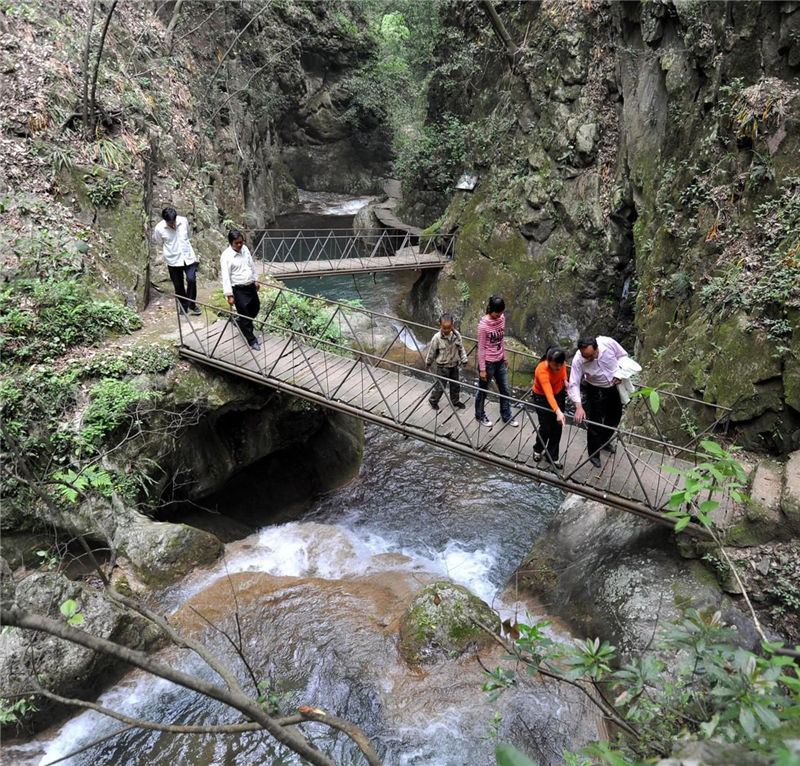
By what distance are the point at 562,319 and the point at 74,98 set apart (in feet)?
37.8

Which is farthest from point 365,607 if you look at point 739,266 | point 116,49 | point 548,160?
point 116,49

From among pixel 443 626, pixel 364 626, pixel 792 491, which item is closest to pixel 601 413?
pixel 792 491

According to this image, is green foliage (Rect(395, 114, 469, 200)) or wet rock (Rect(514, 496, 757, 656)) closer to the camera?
wet rock (Rect(514, 496, 757, 656))

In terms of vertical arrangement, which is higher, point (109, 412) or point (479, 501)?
point (109, 412)

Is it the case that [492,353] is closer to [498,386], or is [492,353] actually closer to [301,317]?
[498,386]

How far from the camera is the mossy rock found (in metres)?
6.31

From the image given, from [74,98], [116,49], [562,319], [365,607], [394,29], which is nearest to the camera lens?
[365,607]

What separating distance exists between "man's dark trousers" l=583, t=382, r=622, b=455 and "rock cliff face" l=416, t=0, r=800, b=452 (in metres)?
1.87

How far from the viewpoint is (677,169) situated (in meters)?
10.1

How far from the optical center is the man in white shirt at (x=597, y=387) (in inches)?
227

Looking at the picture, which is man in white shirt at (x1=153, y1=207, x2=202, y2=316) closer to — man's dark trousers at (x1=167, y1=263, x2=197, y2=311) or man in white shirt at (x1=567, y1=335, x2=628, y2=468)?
man's dark trousers at (x1=167, y1=263, x2=197, y2=311)

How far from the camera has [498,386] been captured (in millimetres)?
7301

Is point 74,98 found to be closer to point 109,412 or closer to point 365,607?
point 109,412

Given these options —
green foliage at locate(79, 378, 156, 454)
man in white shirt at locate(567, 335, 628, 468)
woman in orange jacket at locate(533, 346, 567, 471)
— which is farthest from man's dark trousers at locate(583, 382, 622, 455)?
green foliage at locate(79, 378, 156, 454)
